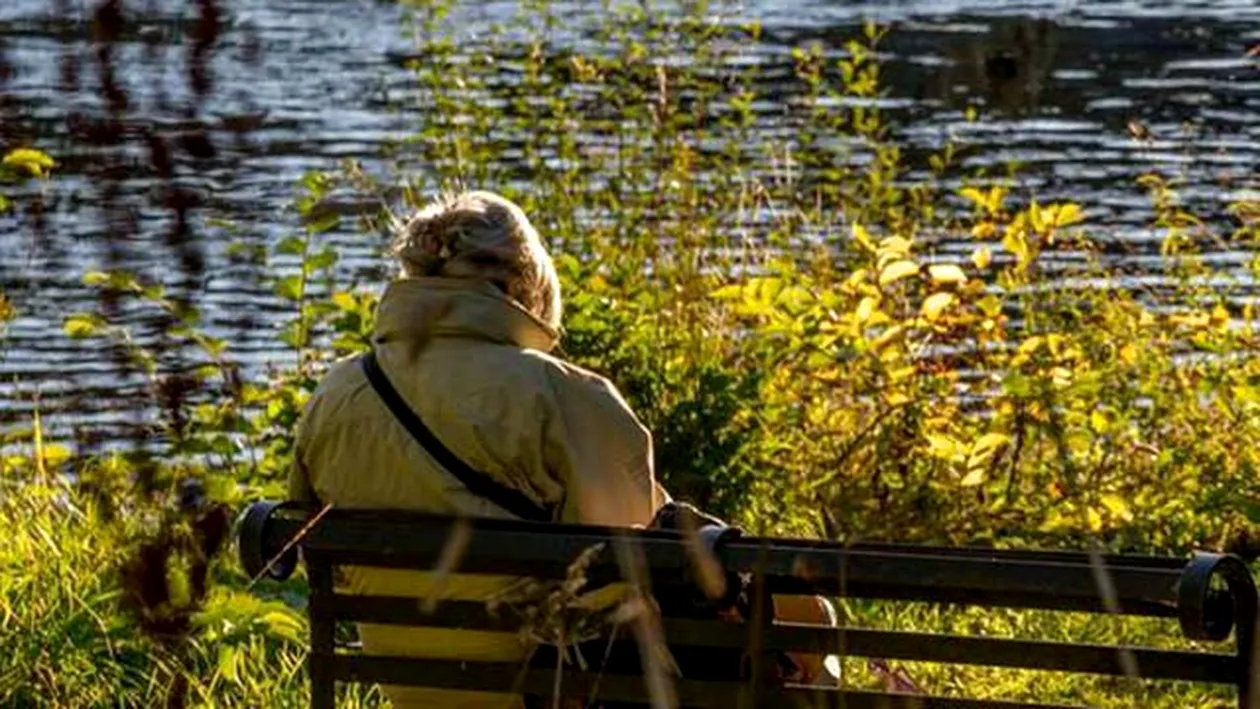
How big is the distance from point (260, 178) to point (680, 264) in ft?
32.8

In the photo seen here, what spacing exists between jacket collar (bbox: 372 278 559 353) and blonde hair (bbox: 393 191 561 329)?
0.05 meters

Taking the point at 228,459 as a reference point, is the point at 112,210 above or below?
above

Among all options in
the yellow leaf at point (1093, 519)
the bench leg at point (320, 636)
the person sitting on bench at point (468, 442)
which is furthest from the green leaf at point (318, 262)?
the bench leg at point (320, 636)

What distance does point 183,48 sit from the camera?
6.03 ft

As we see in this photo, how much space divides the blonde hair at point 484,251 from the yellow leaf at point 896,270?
3790 mm

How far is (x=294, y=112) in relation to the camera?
23125 mm

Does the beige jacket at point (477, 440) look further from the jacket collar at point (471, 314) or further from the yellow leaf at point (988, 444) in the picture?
the yellow leaf at point (988, 444)

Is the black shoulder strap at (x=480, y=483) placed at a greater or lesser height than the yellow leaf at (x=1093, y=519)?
greater

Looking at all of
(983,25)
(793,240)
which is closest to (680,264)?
(793,240)

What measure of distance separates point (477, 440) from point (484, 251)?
47cm

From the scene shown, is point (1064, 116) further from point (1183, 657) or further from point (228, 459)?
point (1183, 657)

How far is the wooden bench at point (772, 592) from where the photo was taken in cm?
324

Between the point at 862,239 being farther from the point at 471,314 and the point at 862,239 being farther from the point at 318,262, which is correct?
the point at 471,314

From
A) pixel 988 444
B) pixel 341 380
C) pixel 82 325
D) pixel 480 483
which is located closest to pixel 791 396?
pixel 988 444
